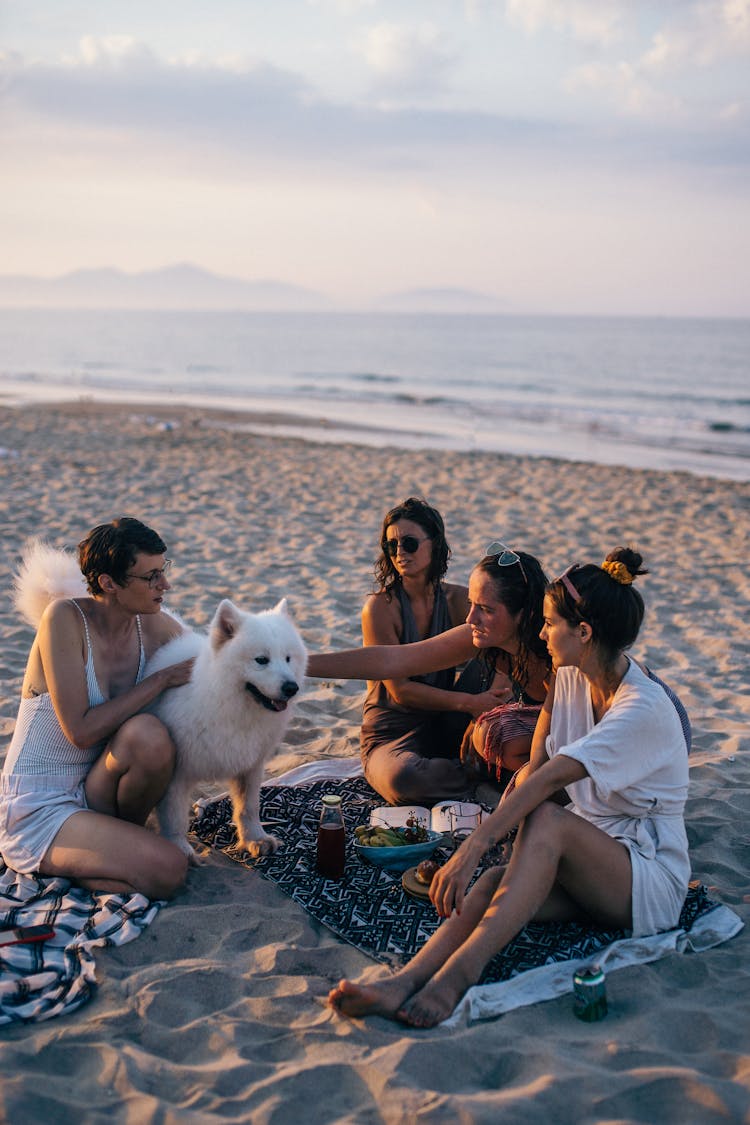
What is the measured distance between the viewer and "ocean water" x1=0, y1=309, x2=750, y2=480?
18.2 metres

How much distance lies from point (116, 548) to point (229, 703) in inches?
27.7

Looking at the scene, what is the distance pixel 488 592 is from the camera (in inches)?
140

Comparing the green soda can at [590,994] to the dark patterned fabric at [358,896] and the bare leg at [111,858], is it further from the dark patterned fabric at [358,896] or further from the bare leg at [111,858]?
the bare leg at [111,858]

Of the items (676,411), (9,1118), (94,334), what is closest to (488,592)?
(9,1118)

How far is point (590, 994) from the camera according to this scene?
2648mm

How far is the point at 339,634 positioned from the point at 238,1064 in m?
3.69

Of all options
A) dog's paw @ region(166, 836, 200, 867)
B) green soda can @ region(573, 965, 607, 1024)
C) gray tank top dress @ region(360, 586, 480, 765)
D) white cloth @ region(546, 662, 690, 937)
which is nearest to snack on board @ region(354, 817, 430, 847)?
gray tank top dress @ region(360, 586, 480, 765)

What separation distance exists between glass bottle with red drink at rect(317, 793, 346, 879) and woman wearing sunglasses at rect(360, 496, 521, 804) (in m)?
0.55

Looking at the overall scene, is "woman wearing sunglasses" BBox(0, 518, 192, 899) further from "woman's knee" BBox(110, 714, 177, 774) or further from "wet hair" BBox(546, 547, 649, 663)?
"wet hair" BBox(546, 547, 649, 663)

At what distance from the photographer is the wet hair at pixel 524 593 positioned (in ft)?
11.7

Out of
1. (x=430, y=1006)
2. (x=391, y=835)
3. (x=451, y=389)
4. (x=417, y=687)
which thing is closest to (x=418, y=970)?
(x=430, y=1006)

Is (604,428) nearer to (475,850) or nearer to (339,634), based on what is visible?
(339,634)

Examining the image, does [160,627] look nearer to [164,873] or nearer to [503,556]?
[164,873]

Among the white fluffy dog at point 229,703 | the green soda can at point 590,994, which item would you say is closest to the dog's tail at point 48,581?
the white fluffy dog at point 229,703
